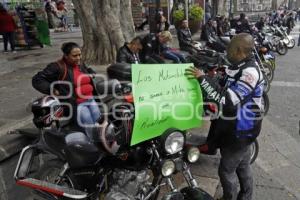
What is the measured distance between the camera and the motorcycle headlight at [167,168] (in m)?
2.66

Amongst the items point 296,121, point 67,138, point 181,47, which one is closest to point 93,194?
point 67,138

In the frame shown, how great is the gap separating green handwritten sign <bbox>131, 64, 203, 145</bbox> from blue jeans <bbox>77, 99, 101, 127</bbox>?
5.65 feet

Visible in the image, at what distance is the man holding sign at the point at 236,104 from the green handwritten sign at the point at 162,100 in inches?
5.0

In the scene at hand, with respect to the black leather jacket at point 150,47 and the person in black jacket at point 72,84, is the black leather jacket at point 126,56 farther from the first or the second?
the person in black jacket at point 72,84

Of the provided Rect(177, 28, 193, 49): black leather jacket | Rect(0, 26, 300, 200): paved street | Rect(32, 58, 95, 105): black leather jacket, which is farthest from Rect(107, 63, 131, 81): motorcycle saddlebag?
Rect(177, 28, 193, 49): black leather jacket

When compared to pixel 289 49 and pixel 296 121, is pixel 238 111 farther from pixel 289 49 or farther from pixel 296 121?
pixel 289 49

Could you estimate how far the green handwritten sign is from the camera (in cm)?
262

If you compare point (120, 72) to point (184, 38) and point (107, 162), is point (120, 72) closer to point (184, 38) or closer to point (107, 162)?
point (107, 162)

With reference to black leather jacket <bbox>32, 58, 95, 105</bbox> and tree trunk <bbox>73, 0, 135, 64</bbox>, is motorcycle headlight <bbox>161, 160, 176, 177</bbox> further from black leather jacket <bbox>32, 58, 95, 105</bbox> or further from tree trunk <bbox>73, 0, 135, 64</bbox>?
tree trunk <bbox>73, 0, 135, 64</bbox>

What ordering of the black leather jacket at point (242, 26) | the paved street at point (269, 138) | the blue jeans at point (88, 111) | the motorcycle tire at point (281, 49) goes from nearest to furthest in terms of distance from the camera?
1. the paved street at point (269, 138)
2. the blue jeans at point (88, 111)
3. the motorcycle tire at point (281, 49)
4. the black leather jacket at point (242, 26)

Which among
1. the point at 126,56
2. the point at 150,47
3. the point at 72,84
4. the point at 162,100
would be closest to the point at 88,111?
the point at 72,84

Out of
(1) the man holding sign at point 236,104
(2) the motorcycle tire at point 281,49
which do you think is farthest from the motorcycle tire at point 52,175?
(2) the motorcycle tire at point 281,49

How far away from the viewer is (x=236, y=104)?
304 centimetres

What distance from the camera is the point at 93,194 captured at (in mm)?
3248
